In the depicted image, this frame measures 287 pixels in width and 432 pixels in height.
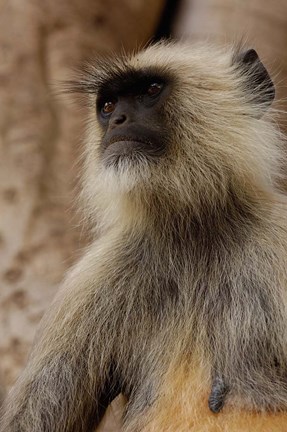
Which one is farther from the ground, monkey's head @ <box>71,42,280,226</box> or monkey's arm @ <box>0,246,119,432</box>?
monkey's head @ <box>71,42,280,226</box>

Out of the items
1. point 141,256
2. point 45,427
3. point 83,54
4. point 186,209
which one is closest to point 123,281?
point 141,256

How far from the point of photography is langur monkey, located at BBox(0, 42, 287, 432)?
3287mm

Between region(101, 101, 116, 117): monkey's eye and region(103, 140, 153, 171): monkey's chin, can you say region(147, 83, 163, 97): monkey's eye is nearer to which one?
region(101, 101, 116, 117): monkey's eye

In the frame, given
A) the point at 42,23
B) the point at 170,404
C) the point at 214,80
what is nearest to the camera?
the point at 170,404

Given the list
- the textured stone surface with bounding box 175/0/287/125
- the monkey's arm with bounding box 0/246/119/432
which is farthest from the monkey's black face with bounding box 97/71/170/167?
the textured stone surface with bounding box 175/0/287/125

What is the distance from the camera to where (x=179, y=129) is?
12.0 ft

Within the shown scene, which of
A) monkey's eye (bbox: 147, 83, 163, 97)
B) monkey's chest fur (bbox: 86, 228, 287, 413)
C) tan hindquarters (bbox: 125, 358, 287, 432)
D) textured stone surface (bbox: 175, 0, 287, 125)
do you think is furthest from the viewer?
textured stone surface (bbox: 175, 0, 287, 125)

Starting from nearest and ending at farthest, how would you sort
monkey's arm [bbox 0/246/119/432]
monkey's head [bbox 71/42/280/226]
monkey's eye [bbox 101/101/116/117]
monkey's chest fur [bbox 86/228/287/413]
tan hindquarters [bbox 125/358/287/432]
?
tan hindquarters [bbox 125/358/287/432], monkey's chest fur [bbox 86/228/287/413], monkey's arm [bbox 0/246/119/432], monkey's head [bbox 71/42/280/226], monkey's eye [bbox 101/101/116/117]

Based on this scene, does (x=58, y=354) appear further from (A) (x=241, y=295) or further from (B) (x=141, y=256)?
(A) (x=241, y=295)

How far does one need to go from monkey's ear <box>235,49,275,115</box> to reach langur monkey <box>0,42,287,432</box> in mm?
11

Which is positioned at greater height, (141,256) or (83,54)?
(83,54)

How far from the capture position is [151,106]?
3686 mm

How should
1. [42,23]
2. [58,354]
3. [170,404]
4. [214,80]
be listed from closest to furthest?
[170,404]
[58,354]
[214,80]
[42,23]

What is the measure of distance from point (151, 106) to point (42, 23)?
2.13 metres
